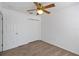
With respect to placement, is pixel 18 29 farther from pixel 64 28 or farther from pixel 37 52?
pixel 64 28

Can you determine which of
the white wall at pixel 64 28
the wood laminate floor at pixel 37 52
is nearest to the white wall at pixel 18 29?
the wood laminate floor at pixel 37 52

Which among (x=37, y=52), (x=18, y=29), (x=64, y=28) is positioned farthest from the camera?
(x=18, y=29)

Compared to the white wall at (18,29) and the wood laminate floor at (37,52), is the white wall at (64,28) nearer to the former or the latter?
the wood laminate floor at (37,52)

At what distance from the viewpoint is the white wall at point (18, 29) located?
448 cm

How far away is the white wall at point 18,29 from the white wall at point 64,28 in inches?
37.5

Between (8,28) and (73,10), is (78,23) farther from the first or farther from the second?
(8,28)

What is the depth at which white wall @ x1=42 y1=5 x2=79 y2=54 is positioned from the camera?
4.11 meters

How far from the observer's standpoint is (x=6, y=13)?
14.4 ft

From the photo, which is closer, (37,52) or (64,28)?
(37,52)

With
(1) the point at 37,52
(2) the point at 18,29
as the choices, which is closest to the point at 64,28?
(1) the point at 37,52

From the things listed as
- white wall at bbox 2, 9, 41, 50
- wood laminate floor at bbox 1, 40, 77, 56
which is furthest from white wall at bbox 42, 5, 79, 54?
white wall at bbox 2, 9, 41, 50

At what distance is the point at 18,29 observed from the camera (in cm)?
516

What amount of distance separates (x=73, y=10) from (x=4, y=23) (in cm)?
333

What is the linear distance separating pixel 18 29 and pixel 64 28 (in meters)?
2.56
